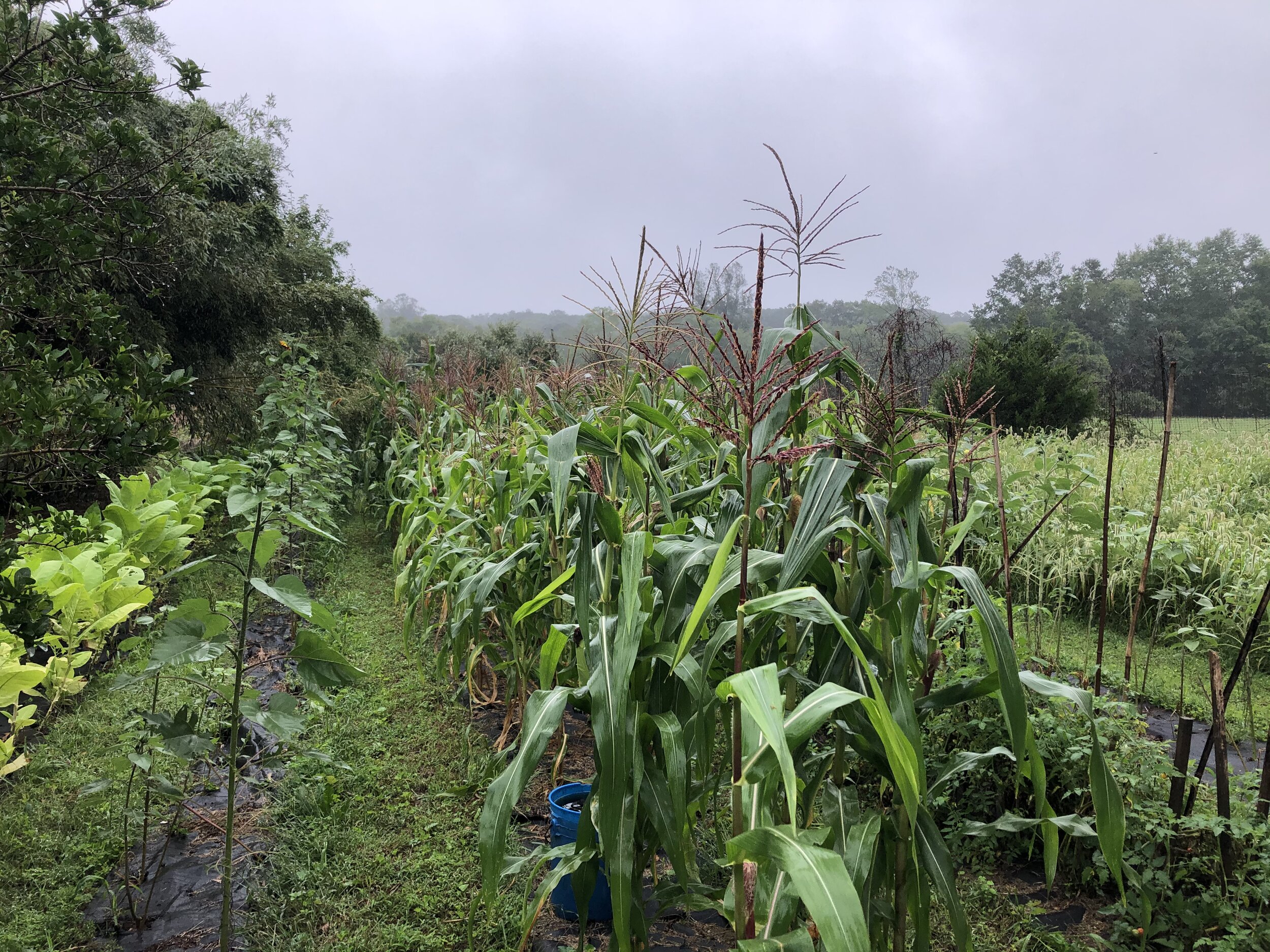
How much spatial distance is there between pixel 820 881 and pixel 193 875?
5.83 ft

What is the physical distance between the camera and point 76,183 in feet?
4.85

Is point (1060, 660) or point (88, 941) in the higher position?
point (1060, 660)

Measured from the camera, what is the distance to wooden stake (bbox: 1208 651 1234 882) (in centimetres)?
145

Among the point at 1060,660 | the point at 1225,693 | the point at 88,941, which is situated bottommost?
the point at 88,941

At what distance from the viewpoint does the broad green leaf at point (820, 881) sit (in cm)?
73

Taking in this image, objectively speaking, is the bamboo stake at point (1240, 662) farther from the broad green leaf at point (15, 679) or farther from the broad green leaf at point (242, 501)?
the broad green leaf at point (15, 679)

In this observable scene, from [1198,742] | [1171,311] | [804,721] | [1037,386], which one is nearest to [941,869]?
[804,721]

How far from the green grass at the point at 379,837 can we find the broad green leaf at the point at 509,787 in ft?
2.05

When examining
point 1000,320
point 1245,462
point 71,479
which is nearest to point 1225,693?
point 71,479

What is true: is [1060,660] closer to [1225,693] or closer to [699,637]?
[1225,693]

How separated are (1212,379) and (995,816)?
28697 mm

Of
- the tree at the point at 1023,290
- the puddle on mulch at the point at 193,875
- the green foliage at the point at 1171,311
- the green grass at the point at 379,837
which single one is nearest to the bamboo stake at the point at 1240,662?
the green grass at the point at 379,837

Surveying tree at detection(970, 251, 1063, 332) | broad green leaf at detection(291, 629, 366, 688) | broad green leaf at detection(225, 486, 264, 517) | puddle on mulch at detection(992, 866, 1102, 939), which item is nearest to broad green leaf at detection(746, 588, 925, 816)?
broad green leaf at detection(291, 629, 366, 688)

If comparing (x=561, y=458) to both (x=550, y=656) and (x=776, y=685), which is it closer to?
(x=550, y=656)
